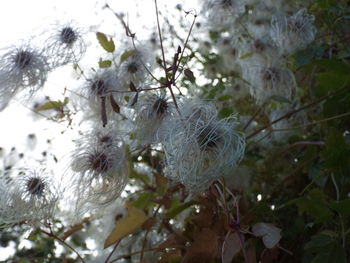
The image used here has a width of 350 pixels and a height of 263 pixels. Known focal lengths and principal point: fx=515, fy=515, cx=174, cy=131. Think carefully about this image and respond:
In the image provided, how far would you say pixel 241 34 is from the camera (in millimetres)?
1586

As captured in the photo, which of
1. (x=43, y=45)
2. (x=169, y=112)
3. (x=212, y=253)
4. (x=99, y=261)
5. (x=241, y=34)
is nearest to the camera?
(x=212, y=253)

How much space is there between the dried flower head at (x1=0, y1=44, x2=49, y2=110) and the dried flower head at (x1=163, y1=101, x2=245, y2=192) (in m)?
0.36

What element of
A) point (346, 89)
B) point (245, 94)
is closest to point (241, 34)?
point (245, 94)

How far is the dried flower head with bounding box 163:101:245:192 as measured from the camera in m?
0.79

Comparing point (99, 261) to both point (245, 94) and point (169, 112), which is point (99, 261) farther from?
point (245, 94)

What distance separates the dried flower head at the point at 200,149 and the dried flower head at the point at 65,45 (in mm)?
360

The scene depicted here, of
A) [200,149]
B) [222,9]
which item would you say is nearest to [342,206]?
[200,149]

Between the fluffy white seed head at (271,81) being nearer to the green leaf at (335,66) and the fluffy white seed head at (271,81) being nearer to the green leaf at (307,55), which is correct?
the green leaf at (307,55)

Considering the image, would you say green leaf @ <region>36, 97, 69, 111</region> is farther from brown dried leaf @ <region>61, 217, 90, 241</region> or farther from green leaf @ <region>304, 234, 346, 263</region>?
green leaf @ <region>304, 234, 346, 263</region>

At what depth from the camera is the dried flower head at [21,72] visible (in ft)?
3.49

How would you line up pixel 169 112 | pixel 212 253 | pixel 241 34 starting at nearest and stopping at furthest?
pixel 212 253, pixel 169 112, pixel 241 34

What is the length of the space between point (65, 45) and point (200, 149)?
475mm

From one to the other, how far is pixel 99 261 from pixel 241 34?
0.79 meters

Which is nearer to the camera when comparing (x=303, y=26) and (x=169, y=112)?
(x=169, y=112)
